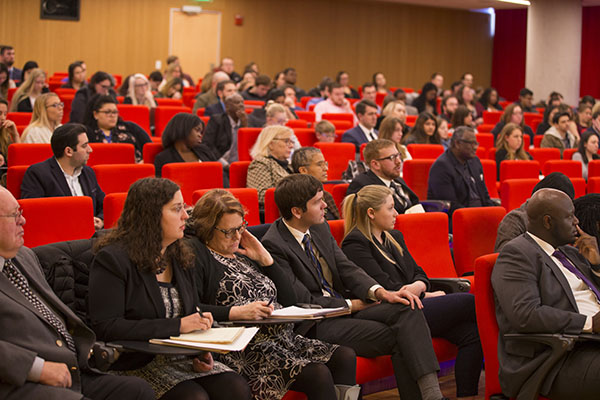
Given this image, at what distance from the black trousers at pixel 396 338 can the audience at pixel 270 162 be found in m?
1.99

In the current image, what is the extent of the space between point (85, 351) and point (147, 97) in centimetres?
700

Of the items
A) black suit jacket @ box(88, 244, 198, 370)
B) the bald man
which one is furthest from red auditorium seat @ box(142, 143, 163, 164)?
the bald man

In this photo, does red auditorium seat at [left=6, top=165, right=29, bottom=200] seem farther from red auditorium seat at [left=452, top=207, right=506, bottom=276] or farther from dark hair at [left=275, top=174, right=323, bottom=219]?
red auditorium seat at [left=452, top=207, right=506, bottom=276]

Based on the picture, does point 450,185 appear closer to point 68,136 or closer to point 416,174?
point 416,174

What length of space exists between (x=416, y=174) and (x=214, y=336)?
155 inches

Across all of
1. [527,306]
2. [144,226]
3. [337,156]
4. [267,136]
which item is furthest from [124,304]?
[337,156]

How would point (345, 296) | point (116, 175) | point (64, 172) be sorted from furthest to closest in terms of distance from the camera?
point (116, 175), point (64, 172), point (345, 296)

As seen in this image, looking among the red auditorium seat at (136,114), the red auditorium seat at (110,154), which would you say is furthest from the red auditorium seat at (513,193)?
the red auditorium seat at (136,114)

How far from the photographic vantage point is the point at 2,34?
14.9 metres

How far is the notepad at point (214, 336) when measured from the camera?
262 cm

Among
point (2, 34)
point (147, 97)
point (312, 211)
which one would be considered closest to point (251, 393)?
point (312, 211)

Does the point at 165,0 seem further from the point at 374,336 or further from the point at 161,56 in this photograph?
the point at 374,336

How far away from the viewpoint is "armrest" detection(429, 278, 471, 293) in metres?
3.95

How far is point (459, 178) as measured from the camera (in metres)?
6.02
